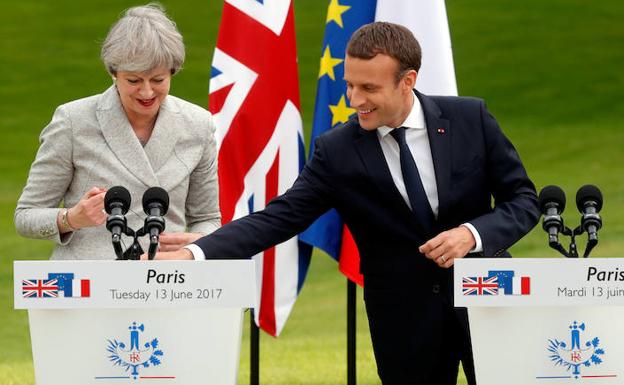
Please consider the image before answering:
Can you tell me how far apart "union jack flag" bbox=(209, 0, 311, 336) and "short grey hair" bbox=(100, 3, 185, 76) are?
218 cm

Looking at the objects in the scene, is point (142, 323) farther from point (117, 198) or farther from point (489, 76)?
point (489, 76)

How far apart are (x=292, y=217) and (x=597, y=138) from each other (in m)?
14.8

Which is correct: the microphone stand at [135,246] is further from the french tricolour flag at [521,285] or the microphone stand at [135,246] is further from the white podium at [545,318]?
the french tricolour flag at [521,285]

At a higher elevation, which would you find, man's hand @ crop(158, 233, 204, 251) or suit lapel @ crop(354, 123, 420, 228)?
suit lapel @ crop(354, 123, 420, 228)

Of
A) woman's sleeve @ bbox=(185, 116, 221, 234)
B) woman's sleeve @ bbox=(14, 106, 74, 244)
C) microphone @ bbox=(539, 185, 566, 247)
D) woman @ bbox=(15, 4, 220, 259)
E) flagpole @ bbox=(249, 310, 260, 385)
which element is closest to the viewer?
microphone @ bbox=(539, 185, 566, 247)

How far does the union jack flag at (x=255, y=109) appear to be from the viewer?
6.61m

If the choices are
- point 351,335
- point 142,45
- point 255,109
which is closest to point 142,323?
point 142,45

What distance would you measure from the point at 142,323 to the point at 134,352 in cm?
8

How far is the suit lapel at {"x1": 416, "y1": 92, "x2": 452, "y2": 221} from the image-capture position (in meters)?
4.30

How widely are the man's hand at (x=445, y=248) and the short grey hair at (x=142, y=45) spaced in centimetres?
107

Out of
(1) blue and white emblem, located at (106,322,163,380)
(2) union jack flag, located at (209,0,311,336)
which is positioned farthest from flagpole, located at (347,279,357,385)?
(1) blue and white emblem, located at (106,322,163,380)

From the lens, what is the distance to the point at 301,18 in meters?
23.0

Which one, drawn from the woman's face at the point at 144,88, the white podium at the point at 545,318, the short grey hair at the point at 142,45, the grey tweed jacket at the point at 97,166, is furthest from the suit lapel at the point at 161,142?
the white podium at the point at 545,318

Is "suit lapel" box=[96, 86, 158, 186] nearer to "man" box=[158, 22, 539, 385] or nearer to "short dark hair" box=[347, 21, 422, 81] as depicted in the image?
"man" box=[158, 22, 539, 385]
